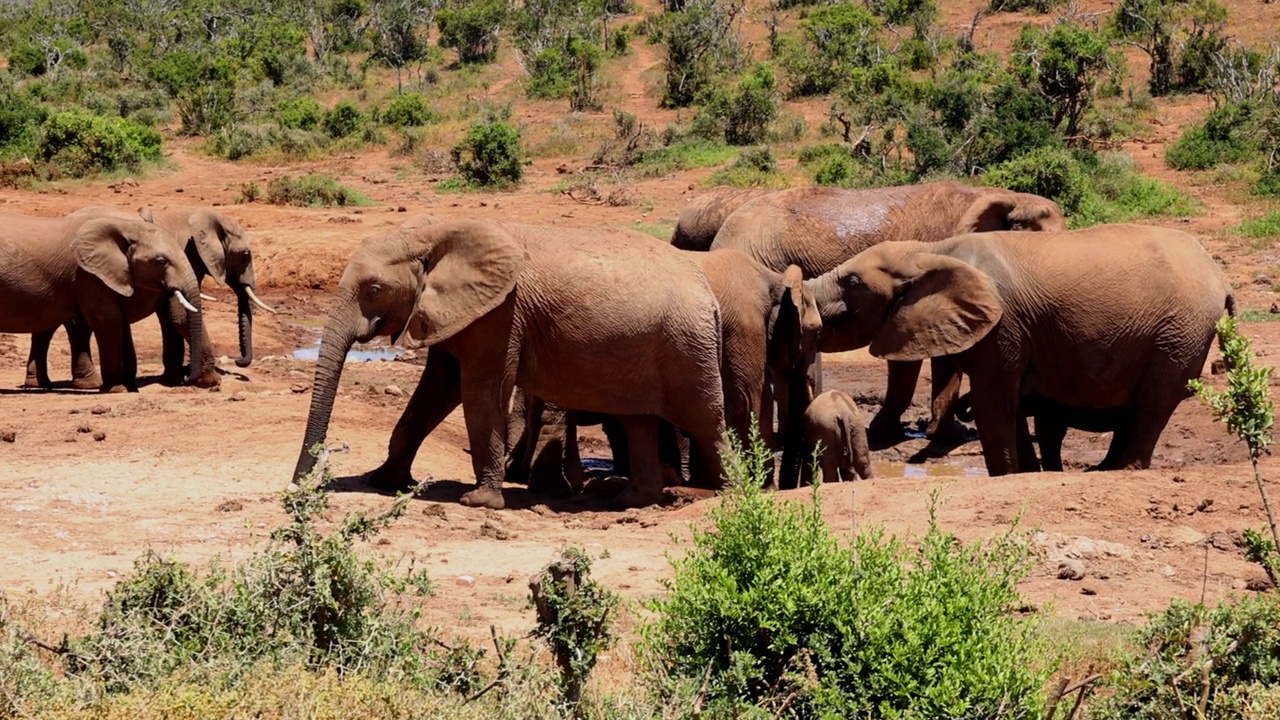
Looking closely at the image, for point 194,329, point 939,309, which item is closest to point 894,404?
point 939,309

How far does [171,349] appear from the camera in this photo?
15594 mm

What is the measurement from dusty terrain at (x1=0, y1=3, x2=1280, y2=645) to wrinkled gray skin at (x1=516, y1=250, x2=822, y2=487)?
2.95 ft

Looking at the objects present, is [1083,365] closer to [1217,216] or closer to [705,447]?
[705,447]

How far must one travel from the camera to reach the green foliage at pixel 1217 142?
85.6 feet

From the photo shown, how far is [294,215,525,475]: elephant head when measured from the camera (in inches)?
395

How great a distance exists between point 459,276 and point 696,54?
95.7 feet

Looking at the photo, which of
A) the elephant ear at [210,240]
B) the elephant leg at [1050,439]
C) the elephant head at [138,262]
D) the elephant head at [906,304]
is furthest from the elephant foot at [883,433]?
the elephant ear at [210,240]

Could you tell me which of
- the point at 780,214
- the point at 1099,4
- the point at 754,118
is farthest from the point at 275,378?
the point at 1099,4

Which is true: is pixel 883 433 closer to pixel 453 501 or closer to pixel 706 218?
pixel 706 218

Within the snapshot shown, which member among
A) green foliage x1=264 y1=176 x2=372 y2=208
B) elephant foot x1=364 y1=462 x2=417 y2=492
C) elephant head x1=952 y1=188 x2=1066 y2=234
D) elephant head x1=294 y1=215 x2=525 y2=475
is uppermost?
elephant head x1=294 y1=215 x2=525 y2=475

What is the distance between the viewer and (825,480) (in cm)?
1179

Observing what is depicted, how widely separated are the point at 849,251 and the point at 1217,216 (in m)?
9.91

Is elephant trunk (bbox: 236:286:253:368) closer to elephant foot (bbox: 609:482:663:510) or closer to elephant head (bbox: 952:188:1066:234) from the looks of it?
elephant foot (bbox: 609:482:663:510)

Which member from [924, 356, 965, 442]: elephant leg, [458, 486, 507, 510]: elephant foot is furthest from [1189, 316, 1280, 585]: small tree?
[924, 356, 965, 442]: elephant leg
